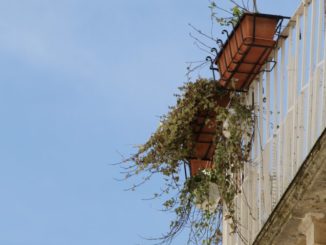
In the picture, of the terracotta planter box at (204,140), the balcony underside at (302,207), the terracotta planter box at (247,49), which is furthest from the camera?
the terracotta planter box at (204,140)

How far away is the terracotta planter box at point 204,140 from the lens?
336 inches

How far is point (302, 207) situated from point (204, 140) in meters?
1.79

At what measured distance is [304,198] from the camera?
275 inches

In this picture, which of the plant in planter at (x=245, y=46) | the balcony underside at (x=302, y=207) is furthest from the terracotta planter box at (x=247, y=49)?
the balcony underside at (x=302, y=207)

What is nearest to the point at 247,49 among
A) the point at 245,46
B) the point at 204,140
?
the point at 245,46

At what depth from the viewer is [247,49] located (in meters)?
7.91

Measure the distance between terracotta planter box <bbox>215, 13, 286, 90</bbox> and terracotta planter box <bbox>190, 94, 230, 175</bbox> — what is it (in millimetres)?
230

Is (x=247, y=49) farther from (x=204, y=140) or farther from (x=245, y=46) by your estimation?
(x=204, y=140)

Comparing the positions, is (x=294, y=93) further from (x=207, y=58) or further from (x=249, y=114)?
(x=207, y=58)

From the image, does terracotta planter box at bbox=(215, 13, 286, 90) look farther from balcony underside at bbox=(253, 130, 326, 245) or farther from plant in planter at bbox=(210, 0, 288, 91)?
balcony underside at bbox=(253, 130, 326, 245)

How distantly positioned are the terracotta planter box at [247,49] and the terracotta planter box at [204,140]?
0.23m

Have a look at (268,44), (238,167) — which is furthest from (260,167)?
(268,44)

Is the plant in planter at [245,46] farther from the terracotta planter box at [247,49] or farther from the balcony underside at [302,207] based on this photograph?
the balcony underside at [302,207]

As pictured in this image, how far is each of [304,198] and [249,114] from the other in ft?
4.39
